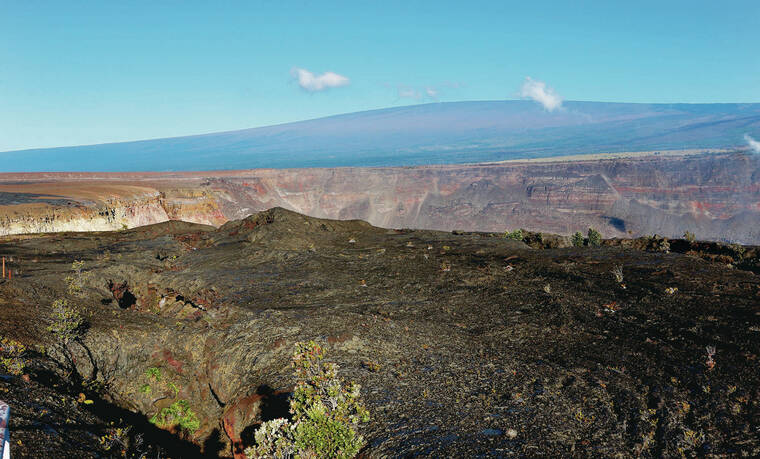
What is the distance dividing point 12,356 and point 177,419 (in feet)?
13.8

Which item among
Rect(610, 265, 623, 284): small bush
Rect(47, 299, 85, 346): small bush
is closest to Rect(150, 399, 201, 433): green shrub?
Rect(47, 299, 85, 346): small bush

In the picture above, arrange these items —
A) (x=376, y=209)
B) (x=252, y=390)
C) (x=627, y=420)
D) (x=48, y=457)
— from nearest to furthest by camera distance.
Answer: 1. (x=48, y=457)
2. (x=627, y=420)
3. (x=252, y=390)
4. (x=376, y=209)

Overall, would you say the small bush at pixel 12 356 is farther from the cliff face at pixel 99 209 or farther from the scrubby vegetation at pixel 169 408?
the cliff face at pixel 99 209

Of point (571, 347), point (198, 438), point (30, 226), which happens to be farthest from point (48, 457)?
point (30, 226)

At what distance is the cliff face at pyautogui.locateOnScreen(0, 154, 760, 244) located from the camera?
3435 inches

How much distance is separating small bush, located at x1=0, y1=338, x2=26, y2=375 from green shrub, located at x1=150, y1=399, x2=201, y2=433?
371 centimetres

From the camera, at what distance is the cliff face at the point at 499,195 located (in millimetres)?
87250

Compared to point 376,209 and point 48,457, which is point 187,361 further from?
point 376,209

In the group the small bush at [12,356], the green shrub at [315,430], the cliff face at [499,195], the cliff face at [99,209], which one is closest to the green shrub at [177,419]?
the small bush at [12,356]

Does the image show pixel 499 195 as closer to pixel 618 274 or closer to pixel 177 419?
pixel 618 274

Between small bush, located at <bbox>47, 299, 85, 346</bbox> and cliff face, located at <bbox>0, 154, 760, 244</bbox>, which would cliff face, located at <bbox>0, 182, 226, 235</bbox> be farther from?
small bush, located at <bbox>47, 299, 85, 346</bbox>

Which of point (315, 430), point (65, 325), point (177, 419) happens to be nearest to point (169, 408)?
point (177, 419)

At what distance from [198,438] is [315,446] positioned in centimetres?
672

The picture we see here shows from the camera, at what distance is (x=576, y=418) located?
8.82m
